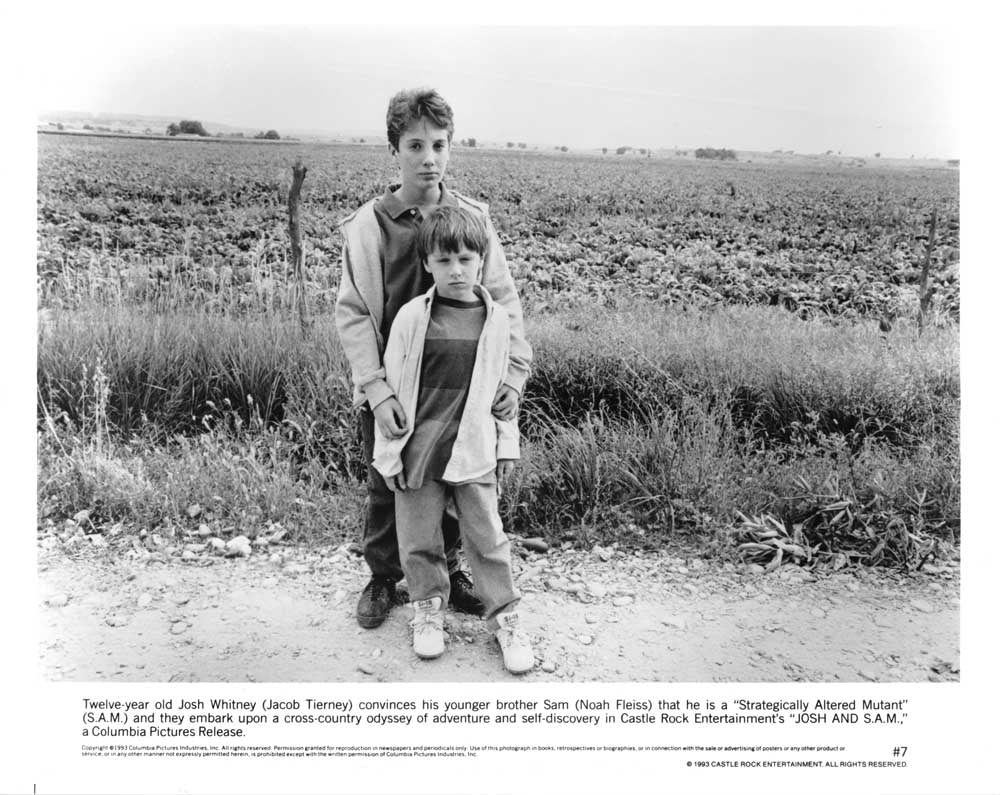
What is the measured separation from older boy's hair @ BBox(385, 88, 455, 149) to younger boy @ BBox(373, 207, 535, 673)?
0.30 m

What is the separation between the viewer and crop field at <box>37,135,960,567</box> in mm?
3365

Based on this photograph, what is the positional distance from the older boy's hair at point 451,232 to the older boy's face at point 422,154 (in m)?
0.17

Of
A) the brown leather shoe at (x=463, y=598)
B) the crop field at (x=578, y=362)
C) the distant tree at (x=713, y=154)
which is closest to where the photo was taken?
the brown leather shoe at (x=463, y=598)

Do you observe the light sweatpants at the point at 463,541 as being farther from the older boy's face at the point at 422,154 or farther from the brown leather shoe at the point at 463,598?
the older boy's face at the point at 422,154

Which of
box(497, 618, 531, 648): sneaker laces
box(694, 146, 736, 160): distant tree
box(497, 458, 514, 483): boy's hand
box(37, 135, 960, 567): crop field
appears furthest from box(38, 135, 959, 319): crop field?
box(497, 618, 531, 648): sneaker laces

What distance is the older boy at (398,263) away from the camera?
8.05 ft

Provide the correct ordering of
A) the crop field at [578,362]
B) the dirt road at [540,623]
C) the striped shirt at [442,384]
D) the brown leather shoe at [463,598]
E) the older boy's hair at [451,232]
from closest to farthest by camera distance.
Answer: the older boy's hair at [451,232] → the striped shirt at [442,384] → the dirt road at [540,623] → the brown leather shoe at [463,598] → the crop field at [578,362]

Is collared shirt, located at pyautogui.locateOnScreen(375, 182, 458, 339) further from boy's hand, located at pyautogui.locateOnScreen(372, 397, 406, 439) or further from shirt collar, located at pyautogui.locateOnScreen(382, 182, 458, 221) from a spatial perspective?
boy's hand, located at pyautogui.locateOnScreen(372, 397, 406, 439)

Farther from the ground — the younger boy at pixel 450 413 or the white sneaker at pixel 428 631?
the younger boy at pixel 450 413

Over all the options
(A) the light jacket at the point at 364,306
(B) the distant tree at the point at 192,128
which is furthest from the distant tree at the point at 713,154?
(B) the distant tree at the point at 192,128

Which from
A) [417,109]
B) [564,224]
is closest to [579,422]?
[417,109]

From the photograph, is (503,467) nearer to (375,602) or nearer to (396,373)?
(396,373)

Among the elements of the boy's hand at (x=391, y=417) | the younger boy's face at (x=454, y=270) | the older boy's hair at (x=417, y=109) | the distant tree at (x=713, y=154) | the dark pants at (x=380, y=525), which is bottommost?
the dark pants at (x=380, y=525)

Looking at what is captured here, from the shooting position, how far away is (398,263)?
2543 millimetres
